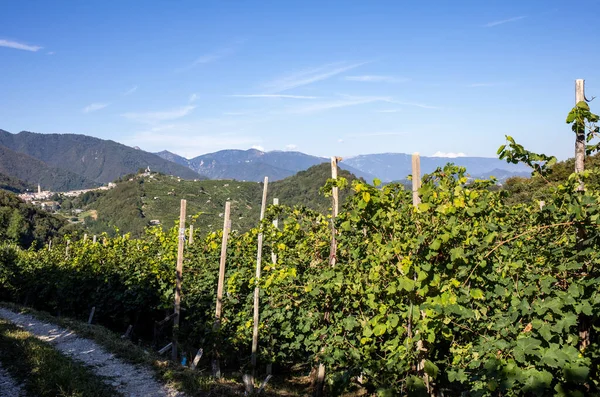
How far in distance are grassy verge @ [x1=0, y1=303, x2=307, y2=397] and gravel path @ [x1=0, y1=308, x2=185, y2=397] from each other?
5.6 inches

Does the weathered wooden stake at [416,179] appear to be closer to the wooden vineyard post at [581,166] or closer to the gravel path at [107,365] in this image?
the wooden vineyard post at [581,166]

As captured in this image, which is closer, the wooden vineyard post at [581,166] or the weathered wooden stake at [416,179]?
the wooden vineyard post at [581,166]

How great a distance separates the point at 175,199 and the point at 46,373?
115064 mm

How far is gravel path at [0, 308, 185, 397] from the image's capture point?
6957mm

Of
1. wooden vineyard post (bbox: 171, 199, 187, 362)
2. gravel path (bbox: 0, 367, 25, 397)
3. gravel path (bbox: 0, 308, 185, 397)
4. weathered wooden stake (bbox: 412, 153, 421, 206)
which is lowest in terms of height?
gravel path (bbox: 0, 308, 185, 397)

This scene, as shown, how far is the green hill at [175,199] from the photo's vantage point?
3642 inches

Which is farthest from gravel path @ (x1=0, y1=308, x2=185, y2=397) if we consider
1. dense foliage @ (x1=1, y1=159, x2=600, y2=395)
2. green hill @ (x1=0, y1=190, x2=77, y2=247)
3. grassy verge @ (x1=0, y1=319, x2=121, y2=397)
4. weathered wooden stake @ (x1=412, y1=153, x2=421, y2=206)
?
green hill @ (x1=0, y1=190, x2=77, y2=247)

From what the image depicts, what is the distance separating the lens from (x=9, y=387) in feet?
A: 20.9

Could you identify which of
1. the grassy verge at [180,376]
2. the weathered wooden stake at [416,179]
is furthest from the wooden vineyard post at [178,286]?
the weathered wooden stake at [416,179]

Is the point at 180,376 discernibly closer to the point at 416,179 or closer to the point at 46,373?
the point at 46,373

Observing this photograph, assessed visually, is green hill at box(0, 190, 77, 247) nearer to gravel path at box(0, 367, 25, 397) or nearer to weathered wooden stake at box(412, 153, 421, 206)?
gravel path at box(0, 367, 25, 397)

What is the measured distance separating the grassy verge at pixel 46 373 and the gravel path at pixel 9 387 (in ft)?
0.27

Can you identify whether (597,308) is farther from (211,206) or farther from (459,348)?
(211,206)

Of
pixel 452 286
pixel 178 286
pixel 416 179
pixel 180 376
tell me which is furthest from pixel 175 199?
pixel 452 286
